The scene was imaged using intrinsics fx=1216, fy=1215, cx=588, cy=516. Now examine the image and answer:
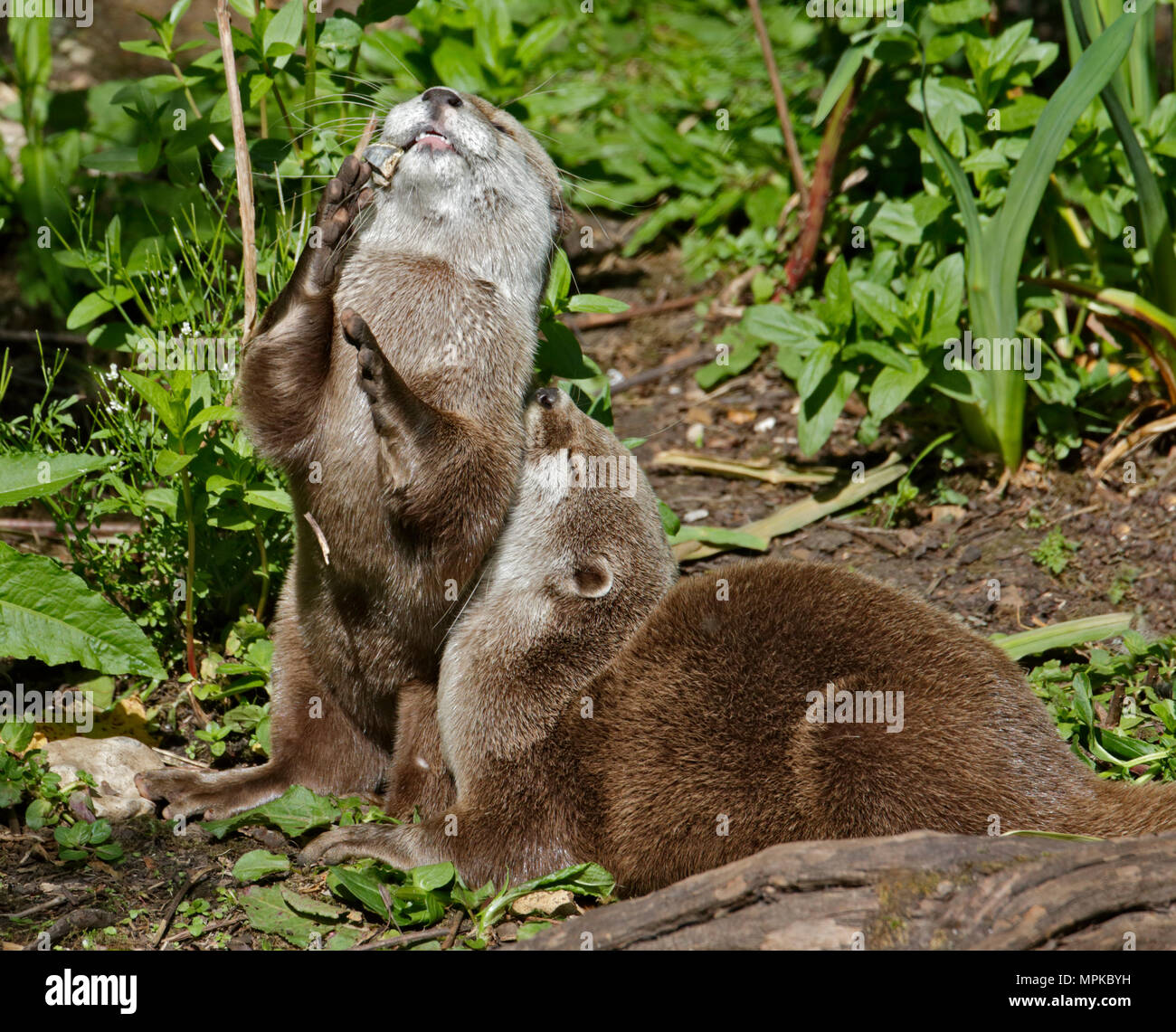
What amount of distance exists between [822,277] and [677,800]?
10.2ft

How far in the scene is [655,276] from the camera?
599 centimetres

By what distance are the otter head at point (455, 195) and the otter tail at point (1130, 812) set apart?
1.86m

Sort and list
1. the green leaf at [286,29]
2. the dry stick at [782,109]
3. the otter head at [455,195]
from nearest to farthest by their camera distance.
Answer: the otter head at [455,195] < the green leaf at [286,29] < the dry stick at [782,109]

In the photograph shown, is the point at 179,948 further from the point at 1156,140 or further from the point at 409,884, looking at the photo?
the point at 1156,140

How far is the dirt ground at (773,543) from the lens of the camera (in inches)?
110

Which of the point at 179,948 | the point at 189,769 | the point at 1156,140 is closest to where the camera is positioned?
the point at 179,948

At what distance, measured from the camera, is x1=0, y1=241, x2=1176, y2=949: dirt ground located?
2.80 meters

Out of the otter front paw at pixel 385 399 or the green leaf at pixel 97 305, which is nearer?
the otter front paw at pixel 385 399

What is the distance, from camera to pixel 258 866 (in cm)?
295

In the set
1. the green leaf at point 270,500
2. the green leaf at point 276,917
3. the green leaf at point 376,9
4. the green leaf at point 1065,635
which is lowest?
the green leaf at point 276,917

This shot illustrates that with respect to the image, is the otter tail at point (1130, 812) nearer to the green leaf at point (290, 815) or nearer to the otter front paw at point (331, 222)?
the green leaf at point (290, 815)

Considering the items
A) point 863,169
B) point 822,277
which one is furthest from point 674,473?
point 863,169

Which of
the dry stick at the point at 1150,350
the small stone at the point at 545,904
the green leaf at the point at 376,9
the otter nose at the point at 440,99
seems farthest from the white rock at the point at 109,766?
the dry stick at the point at 1150,350

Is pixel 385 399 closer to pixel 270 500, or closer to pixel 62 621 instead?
pixel 270 500
